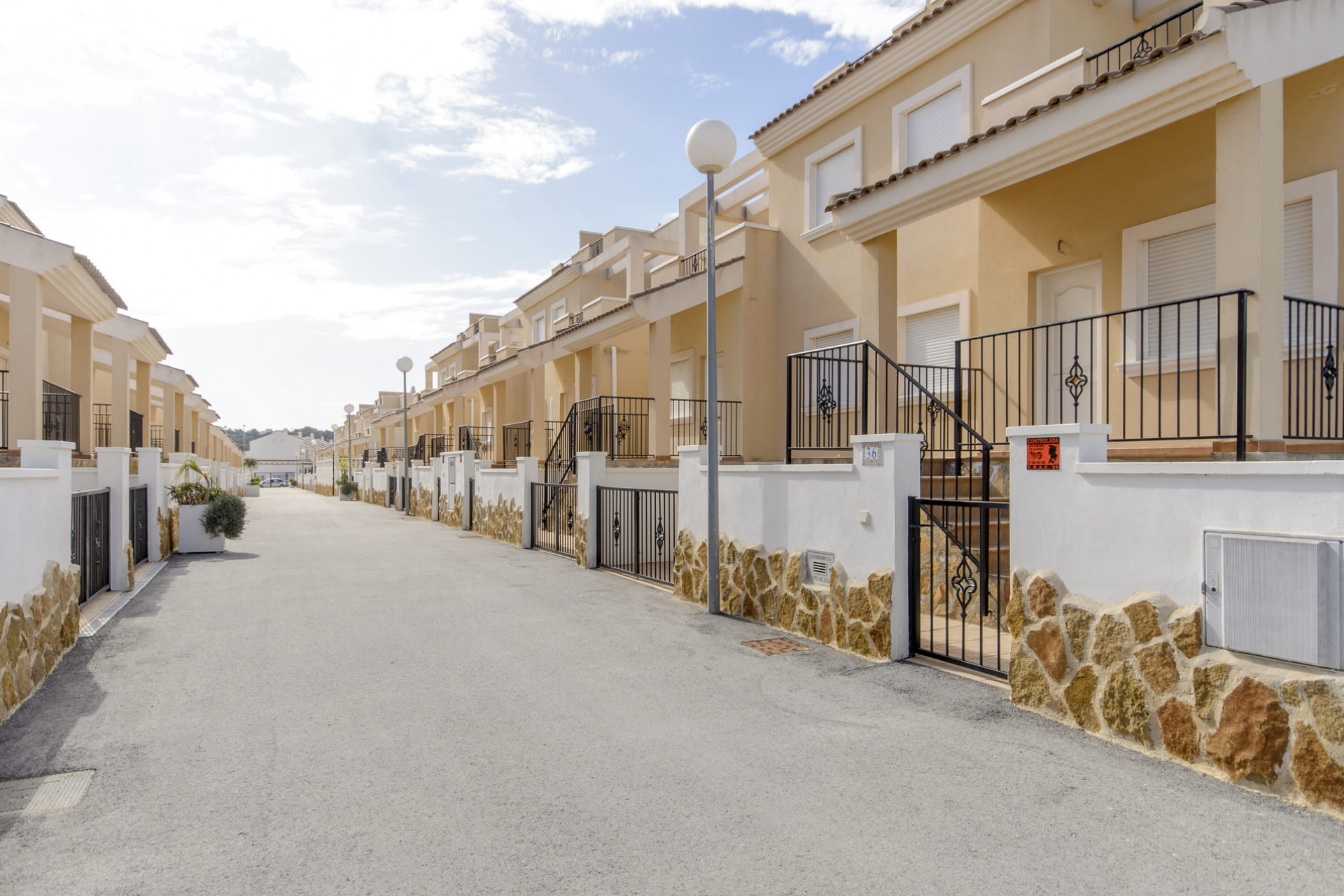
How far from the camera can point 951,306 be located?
1162cm

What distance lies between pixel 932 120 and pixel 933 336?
11.1ft

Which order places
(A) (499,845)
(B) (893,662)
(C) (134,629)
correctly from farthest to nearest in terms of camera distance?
(C) (134,629), (B) (893,662), (A) (499,845)

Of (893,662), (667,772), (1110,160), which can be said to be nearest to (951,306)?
(1110,160)

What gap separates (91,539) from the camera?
976 centimetres

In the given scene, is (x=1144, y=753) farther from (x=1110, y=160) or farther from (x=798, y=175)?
(x=798, y=175)

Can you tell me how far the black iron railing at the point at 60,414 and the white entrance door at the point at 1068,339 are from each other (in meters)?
16.5

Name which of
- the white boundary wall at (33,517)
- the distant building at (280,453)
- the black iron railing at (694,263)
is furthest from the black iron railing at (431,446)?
the distant building at (280,453)

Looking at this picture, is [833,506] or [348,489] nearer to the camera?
[833,506]

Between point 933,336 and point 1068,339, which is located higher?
point 933,336

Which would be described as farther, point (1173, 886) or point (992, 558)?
point (992, 558)

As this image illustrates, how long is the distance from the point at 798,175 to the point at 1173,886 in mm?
13528

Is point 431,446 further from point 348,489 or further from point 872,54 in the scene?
point 872,54

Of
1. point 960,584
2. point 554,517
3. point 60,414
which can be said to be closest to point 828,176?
point 554,517

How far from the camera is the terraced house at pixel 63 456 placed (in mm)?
5973
